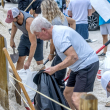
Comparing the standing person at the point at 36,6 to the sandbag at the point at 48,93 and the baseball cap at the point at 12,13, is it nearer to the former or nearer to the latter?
the baseball cap at the point at 12,13

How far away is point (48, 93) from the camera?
2240mm

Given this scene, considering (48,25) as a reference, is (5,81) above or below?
below

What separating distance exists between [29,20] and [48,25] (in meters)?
1.14

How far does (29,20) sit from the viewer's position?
132 inches

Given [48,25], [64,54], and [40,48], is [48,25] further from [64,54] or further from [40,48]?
[40,48]

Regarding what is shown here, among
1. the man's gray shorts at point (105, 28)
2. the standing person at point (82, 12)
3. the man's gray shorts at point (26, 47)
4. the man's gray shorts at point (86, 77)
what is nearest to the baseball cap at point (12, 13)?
the man's gray shorts at point (26, 47)

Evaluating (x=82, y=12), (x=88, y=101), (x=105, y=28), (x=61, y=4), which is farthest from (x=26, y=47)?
(x=61, y=4)

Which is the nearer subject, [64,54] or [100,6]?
[64,54]


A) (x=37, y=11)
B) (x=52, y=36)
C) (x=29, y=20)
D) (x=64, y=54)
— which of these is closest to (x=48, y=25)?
(x=52, y=36)

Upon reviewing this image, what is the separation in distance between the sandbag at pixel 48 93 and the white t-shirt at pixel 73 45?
0.31 meters

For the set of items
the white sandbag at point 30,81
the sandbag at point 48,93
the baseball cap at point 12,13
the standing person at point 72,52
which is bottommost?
the white sandbag at point 30,81

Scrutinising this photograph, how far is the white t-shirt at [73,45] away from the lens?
7.24 ft

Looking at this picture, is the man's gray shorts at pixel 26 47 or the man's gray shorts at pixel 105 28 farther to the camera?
the man's gray shorts at pixel 105 28

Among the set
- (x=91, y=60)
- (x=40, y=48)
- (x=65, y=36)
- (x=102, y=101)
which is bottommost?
(x=102, y=101)
